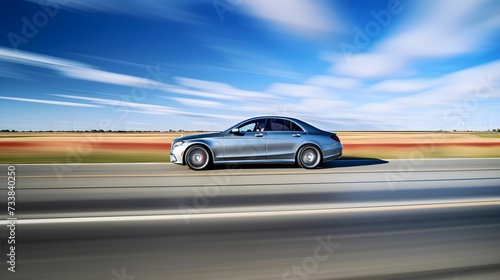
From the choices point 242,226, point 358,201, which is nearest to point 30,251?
point 242,226

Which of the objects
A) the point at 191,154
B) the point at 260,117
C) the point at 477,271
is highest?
the point at 260,117

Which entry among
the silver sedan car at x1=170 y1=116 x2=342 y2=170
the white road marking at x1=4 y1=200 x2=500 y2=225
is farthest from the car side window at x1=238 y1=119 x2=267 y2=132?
the white road marking at x1=4 y1=200 x2=500 y2=225

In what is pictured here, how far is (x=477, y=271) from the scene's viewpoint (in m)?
2.94

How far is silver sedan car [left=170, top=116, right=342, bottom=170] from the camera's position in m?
10.5

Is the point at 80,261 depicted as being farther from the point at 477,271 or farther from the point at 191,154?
the point at 191,154

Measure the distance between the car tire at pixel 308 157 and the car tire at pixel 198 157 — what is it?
2.98 m

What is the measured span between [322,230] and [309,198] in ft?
6.21

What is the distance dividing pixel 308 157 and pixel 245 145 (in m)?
2.11

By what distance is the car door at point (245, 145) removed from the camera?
10555mm

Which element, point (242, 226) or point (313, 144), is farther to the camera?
point (313, 144)

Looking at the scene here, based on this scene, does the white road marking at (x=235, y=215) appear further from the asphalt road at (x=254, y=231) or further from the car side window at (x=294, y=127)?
the car side window at (x=294, y=127)

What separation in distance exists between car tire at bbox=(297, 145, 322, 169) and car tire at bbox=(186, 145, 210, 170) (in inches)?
117

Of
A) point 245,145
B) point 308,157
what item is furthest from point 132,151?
point 308,157

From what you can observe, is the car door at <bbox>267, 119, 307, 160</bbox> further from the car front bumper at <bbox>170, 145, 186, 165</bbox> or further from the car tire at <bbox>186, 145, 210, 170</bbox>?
the car front bumper at <bbox>170, 145, 186, 165</bbox>
